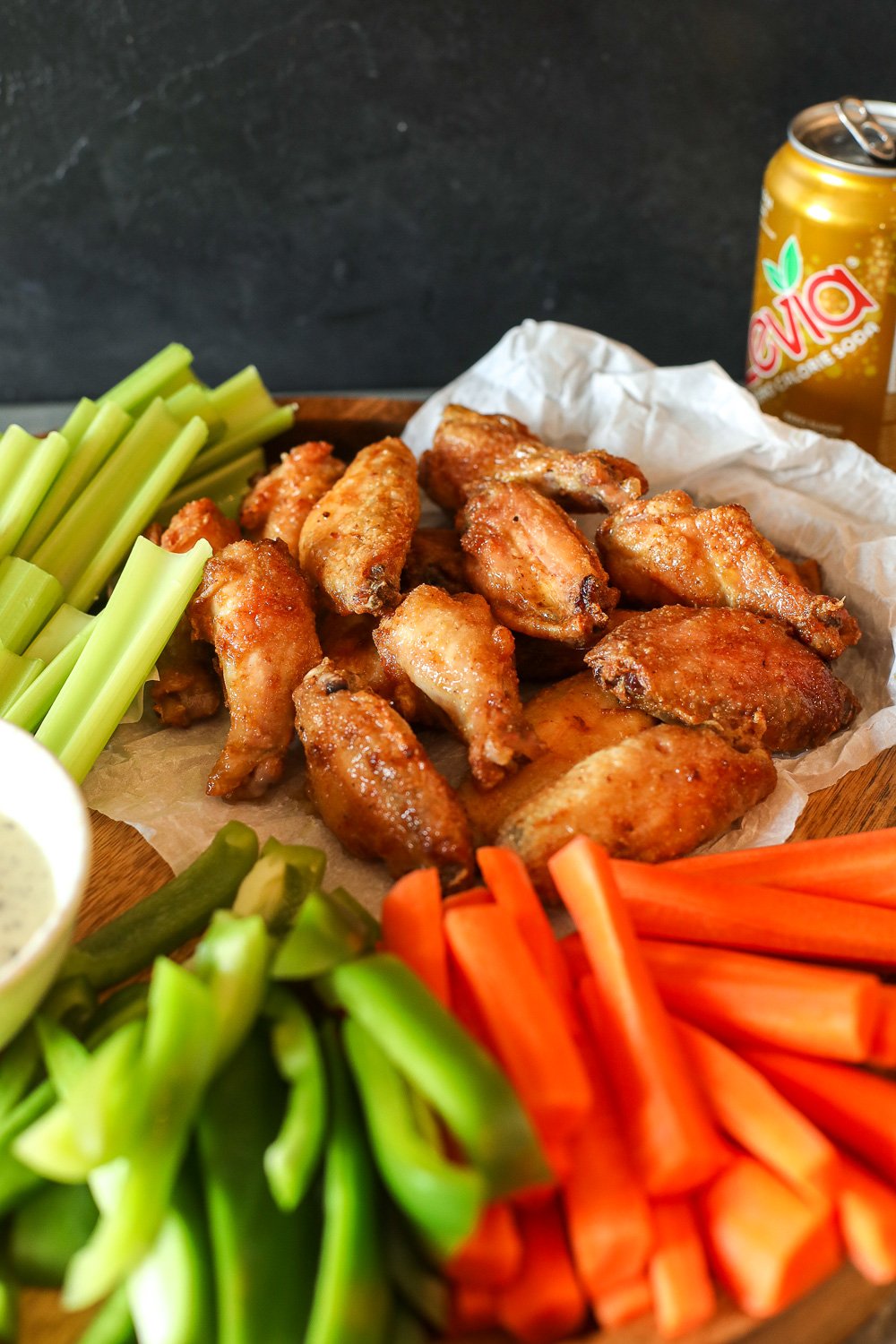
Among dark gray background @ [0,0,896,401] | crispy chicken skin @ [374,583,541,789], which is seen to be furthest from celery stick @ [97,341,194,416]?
crispy chicken skin @ [374,583,541,789]

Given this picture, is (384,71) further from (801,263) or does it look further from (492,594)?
(492,594)

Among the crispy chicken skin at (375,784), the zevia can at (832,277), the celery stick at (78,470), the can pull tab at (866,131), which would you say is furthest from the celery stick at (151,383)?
the can pull tab at (866,131)

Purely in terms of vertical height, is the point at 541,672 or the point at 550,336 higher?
the point at 550,336

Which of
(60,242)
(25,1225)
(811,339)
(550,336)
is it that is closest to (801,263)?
(811,339)

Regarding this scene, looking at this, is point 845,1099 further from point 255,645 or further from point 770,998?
point 255,645

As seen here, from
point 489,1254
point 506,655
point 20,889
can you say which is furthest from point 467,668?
point 489,1254

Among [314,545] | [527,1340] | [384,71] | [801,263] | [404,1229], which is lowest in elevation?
[527,1340]

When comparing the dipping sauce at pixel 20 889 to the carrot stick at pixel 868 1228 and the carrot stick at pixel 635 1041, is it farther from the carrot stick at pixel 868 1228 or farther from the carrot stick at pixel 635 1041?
the carrot stick at pixel 868 1228

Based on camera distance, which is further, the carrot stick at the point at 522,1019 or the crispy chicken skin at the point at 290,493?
the crispy chicken skin at the point at 290,493
